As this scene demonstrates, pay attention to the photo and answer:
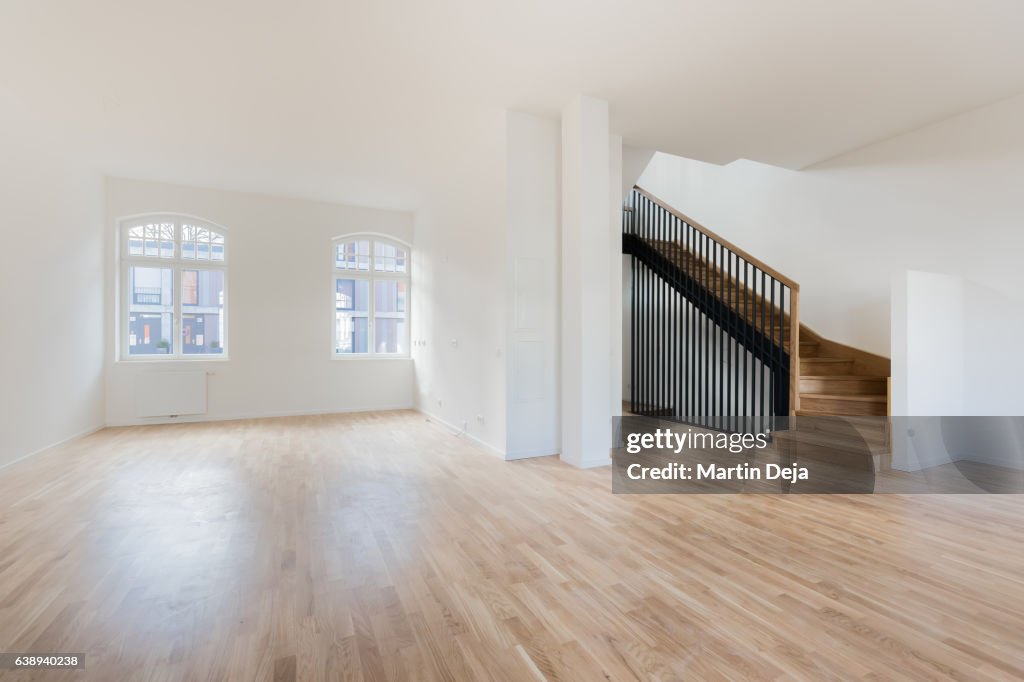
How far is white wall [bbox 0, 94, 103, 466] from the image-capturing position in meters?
4.28

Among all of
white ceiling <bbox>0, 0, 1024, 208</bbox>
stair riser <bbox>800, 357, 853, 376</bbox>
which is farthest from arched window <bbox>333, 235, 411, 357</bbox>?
stair riser <bbox>800, 357, 853, 376</bbox>

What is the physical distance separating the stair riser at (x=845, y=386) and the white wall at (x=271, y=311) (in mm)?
5567

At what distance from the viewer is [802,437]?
4.41 metres

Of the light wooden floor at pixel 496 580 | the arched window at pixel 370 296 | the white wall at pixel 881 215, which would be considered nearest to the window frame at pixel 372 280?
the arched window at pixel 370 296

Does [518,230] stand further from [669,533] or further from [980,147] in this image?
[980,147]

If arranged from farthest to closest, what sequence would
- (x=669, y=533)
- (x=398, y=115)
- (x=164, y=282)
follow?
(x=164, y=282) → (x=398, y=115) → (x=669, y=533)

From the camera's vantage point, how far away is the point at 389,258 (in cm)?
800

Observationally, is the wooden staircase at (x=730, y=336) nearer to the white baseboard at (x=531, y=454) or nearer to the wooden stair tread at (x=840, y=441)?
the wooden stair tread at (x=840, y=441)

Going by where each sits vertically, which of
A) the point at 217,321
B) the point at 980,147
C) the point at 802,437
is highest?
the point at 980,147

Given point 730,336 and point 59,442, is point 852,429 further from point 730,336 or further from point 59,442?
point 59,442

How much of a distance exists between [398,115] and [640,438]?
4.16 metres

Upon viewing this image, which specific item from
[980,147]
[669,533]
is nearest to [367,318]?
[669,533]

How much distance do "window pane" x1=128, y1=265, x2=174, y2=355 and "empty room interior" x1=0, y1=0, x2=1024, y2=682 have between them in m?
0.06

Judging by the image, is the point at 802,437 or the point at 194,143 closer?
the point at 802,437
